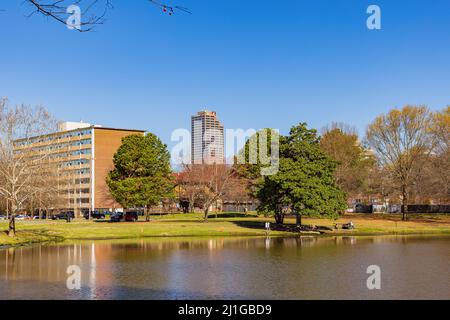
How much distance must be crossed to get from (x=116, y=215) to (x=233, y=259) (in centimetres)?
5187

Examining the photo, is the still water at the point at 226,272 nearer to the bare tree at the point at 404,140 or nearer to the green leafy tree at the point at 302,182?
the green leafy tree at the point at 302,182

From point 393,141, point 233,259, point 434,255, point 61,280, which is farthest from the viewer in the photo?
point 393,141

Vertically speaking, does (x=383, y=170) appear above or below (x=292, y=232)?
above

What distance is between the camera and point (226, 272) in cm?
3123

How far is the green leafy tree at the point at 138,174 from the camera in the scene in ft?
278

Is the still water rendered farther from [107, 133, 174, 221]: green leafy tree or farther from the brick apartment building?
the brick apartment building

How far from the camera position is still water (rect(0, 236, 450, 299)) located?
24250 millimetres

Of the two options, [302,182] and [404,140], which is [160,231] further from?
[404,140]

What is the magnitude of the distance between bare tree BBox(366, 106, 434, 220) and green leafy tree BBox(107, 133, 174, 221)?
3833 cm

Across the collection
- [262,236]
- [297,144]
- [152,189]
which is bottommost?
[262,236]

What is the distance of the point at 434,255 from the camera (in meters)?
40.8

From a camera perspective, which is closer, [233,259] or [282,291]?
[282,291]
